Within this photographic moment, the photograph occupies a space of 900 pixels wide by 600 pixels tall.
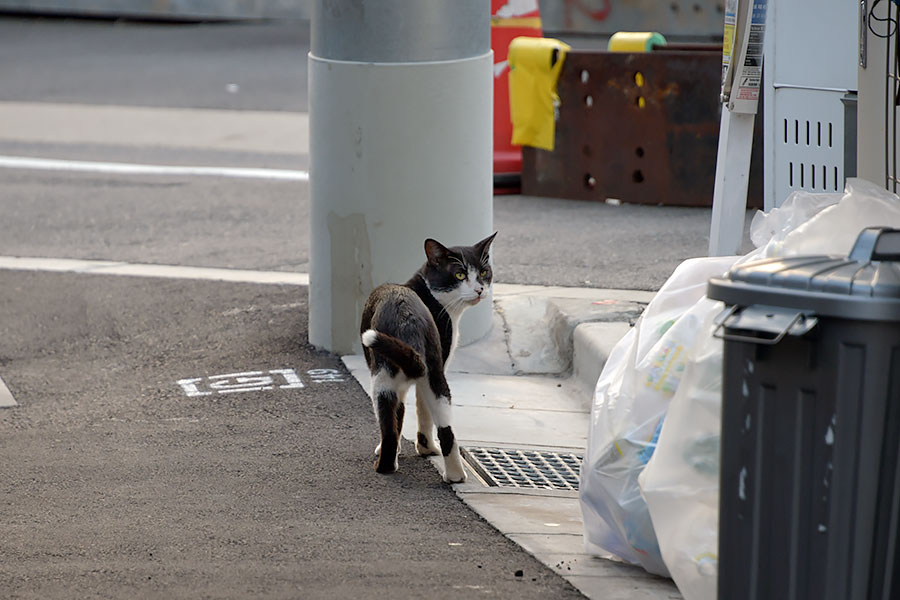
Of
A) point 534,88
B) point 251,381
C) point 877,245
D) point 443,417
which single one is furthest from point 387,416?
point 534,88

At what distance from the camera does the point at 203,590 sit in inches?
136

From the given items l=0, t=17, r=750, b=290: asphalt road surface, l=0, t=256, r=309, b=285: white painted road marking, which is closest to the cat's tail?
l=0, t=17, r=750, b=290: asphalt road surface

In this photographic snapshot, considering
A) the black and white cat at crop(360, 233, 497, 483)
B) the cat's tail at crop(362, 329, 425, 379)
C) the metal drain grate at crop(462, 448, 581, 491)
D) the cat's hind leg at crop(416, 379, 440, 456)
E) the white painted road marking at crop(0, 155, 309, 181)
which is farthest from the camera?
the white painted road marking at crop(0, 155, 309, 181)

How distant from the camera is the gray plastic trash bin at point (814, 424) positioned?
258 centimetres

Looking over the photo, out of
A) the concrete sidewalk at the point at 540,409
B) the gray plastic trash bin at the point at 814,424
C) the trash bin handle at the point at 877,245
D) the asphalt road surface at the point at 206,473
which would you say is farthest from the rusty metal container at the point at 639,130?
the gray plastic trash bin at the point at 814,424

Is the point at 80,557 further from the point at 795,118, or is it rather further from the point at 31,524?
the point at 795,118

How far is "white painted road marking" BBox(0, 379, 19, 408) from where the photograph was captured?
18.2 feet

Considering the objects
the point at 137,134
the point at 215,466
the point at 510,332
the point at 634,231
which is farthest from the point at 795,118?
the point at 137,134

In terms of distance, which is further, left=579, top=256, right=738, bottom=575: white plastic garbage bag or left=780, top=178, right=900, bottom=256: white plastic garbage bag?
left=579, top=256, right=738, bottom=575: white plastic garbage bag

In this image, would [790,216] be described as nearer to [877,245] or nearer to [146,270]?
[877,245]

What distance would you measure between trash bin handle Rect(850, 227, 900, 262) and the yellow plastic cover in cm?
707

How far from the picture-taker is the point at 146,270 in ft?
25.7

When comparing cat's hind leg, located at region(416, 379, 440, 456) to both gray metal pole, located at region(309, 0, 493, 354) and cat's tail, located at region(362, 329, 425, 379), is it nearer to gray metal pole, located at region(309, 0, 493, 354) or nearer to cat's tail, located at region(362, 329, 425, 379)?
cat's tail, located at region(362, 329, 425, 379)

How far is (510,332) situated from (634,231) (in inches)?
97.2
